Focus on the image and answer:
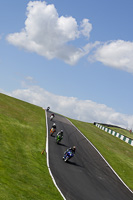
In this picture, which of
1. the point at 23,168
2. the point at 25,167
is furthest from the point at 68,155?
the point at 23,168

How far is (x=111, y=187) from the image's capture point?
20.0m

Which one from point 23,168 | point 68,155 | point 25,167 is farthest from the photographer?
point 68,155

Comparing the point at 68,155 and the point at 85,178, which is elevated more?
the point at 68,155

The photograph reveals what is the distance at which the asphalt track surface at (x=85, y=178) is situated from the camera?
1667cm

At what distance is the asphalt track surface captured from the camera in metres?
16.7

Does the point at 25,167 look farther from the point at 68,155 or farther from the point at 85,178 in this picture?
the point at 68,155

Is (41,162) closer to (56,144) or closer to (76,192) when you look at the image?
(76,192)

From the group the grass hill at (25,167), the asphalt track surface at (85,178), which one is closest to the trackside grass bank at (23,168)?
the grass hill at (25,167)

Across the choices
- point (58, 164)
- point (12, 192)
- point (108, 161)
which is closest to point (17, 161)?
point (58, 164)

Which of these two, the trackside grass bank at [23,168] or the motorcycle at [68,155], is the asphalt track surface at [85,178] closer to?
the motorcycle at [68,155]

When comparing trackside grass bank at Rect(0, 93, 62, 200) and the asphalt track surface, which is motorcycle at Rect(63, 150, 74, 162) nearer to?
the asphalt track surface

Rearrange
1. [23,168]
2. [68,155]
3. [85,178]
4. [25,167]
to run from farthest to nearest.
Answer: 1. [68,155]
2. [85,178]
3. [25,167]
4. [23,168]

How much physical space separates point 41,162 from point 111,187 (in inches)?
230

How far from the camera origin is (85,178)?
19.9 metres
